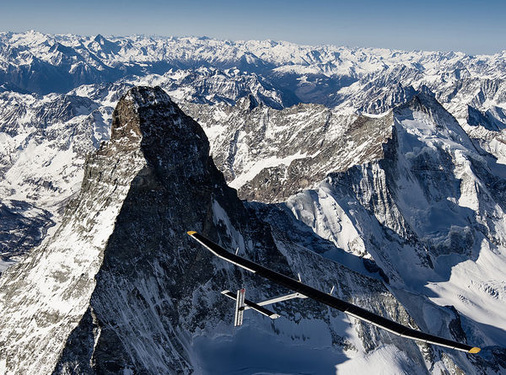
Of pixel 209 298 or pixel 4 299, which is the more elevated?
pixel 4 299

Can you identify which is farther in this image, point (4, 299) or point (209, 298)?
point (209, 298)

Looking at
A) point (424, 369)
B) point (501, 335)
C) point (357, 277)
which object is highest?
point (357, 277)

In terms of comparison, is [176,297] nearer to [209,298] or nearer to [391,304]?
[209,298]

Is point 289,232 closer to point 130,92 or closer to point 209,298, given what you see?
point 209,298

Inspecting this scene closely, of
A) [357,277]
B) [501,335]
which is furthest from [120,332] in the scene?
[501,335]

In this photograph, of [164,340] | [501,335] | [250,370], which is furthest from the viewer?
[501,335]

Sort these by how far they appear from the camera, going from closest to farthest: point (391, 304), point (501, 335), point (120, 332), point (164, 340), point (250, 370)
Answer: point (120, 332), point (164, 340), point (250, 370), point (391, 304), point (501, 335)

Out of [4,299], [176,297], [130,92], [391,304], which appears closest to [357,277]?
[391,304]
